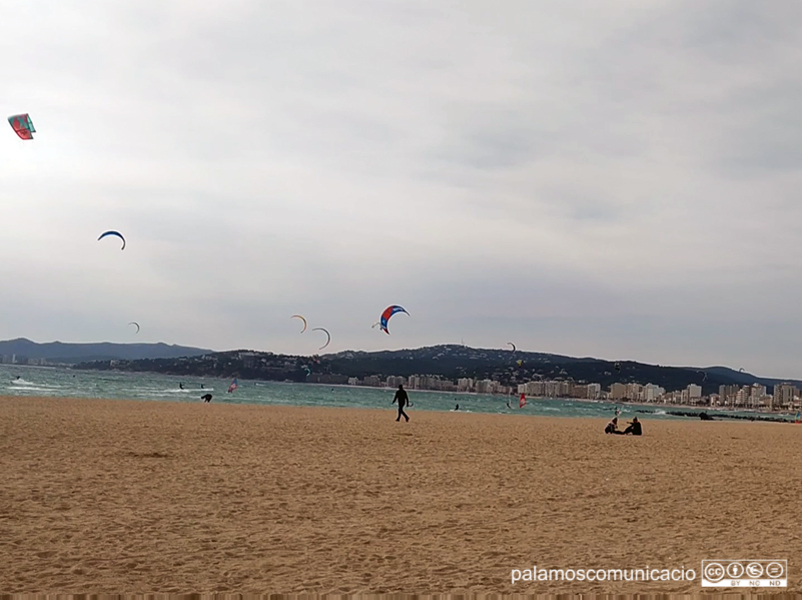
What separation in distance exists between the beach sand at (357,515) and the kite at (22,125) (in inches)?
276

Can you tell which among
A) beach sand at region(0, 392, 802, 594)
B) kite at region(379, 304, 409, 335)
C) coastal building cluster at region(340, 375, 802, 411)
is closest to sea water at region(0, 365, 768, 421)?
kite at region(379, 304, 409, 335)

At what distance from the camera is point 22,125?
684 inches

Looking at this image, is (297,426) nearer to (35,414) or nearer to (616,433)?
(35,414)

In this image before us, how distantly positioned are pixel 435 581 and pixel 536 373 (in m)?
135

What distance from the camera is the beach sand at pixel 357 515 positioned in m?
5.15

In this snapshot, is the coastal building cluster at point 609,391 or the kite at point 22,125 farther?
the coastal building cluster at point 609,391

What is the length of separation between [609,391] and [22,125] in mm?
122185

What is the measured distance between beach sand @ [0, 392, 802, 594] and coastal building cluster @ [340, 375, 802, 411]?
385 ft

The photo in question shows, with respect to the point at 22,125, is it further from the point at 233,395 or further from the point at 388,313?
the point at 233,395

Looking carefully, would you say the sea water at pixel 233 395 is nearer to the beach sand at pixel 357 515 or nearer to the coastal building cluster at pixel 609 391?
the beach sand at pixel 357 515

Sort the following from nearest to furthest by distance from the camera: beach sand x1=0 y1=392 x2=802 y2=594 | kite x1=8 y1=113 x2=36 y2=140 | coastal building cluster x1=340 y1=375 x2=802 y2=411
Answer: beach sand x1=0 y1=392 x2=802 y2=594, kite x1=8 y1=113 x2=36 y2=140, coastal building cluster x1=340 y1=375 x2=802 y2=411

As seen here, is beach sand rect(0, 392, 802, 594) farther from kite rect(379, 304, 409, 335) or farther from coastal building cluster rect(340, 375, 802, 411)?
coastal building cluster rect(340, 375, 802, 411)

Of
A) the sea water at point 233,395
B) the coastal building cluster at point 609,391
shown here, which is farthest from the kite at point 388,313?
the coastal building cluster at point 609,391

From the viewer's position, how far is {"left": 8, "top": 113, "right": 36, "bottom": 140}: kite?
675 inches
